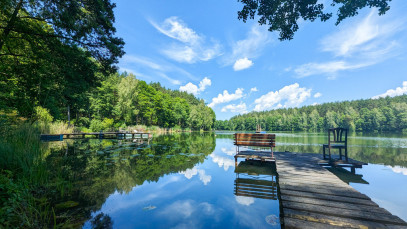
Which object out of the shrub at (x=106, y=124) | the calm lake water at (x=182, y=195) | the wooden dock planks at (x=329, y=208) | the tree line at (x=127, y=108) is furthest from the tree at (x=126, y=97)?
the wooden dock planks at (x=329, y=208)

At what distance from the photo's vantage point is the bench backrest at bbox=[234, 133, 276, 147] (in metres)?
8.25

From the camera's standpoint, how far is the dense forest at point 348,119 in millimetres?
73931

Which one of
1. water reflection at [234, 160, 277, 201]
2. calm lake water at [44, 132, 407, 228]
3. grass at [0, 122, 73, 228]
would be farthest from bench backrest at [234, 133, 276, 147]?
grass at [0, 122, 73, 228]

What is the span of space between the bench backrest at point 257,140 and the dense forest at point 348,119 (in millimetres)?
99594

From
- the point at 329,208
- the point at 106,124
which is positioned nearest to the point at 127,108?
the point at 106,124

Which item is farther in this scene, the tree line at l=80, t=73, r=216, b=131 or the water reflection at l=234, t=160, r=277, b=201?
the tree line at l=80, t=73, r=216, b=131

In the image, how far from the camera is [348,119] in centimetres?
8212

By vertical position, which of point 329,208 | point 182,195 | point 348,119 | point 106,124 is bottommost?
point 182,195

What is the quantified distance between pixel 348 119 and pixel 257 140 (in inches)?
4082

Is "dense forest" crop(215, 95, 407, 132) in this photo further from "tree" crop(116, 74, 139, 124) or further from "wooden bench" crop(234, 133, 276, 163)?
"wooden bench" crop(234, 133, 276, 163)

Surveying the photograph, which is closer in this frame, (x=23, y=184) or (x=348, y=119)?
(x=23, y=184)

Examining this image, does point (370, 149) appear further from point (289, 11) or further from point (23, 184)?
point (23, 184)

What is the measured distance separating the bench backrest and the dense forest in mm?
99594

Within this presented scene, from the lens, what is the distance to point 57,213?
10.7 ft
